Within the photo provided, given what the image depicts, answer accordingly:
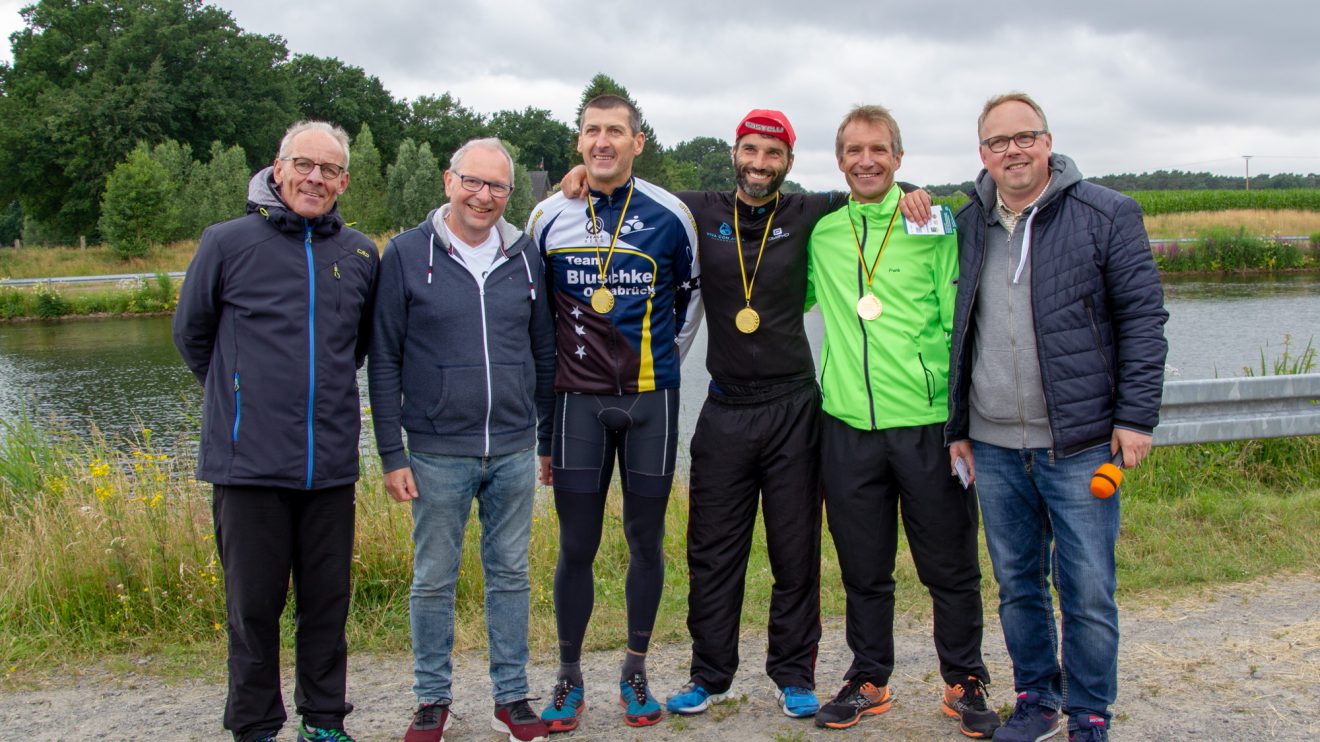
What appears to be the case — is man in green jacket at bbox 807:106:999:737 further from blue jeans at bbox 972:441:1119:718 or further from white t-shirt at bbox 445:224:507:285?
white t-shirt at bbox 445:224:507:285

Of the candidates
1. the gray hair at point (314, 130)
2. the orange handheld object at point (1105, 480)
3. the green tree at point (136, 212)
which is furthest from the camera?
the green tree at point (136, 212)

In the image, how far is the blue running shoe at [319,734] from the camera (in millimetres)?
3838

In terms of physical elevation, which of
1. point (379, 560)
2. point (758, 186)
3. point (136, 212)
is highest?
point (136, 212)

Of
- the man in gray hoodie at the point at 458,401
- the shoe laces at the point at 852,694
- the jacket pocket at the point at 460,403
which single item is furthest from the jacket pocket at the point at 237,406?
the shoe laces at the point at 852,694

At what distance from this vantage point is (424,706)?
13.0ft

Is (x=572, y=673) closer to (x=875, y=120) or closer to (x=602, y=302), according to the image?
(x=602, y=302)

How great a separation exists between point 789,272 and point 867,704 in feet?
5.77

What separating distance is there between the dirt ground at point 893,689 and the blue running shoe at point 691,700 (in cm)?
4

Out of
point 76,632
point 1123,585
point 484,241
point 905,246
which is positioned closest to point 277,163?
point 484,241

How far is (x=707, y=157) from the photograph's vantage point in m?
135

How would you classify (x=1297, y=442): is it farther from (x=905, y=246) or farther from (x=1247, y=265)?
(x=1247, y=265)

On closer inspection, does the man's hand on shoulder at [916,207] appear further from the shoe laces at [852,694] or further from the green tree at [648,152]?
the green tree at [648,152]

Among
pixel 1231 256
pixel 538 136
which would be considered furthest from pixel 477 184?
pixel 538 136

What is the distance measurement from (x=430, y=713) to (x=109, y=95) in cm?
6246
